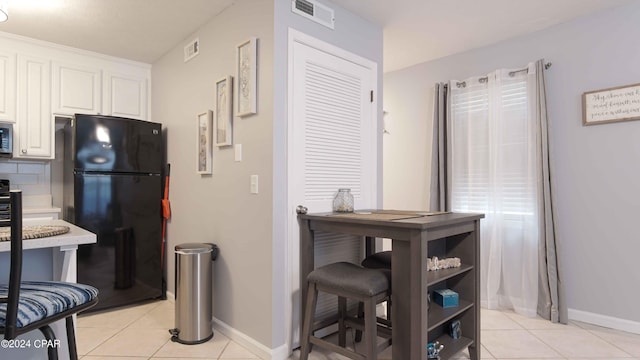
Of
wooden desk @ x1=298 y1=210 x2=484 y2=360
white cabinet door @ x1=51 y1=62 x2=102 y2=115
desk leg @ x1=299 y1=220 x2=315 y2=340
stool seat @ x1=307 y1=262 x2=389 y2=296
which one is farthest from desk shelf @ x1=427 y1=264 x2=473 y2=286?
white cabinet door @ x1=51 y1=62 x2=102 y2=115

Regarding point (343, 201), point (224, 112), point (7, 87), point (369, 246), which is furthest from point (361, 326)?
point (7, 87)

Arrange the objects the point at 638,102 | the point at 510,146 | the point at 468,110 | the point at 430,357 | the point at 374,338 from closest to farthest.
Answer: the point at 374,338 → the point at 430,357 → the point at 638,102 → the point at 510,146 → the point at 468,110

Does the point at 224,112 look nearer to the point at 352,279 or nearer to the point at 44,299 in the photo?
the point at 352,279

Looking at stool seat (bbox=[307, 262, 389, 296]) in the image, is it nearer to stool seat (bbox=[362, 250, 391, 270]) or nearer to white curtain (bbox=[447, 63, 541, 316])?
stool seat (bbox=[362, 250, 391, 270])

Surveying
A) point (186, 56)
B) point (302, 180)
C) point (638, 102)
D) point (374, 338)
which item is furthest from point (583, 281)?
point (186, 56)

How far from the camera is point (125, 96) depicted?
3.68 m

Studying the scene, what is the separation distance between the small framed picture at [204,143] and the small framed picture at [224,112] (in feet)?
0.49

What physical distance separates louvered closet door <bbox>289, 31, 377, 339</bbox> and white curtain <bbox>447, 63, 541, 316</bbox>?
1094 mm

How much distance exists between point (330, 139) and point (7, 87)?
2.89m

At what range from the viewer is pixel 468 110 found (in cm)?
339

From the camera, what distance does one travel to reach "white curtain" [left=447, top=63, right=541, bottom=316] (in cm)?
300

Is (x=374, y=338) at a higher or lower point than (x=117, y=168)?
lower

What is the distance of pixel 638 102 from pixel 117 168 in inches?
166

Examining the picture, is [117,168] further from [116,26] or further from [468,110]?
[468,110]
